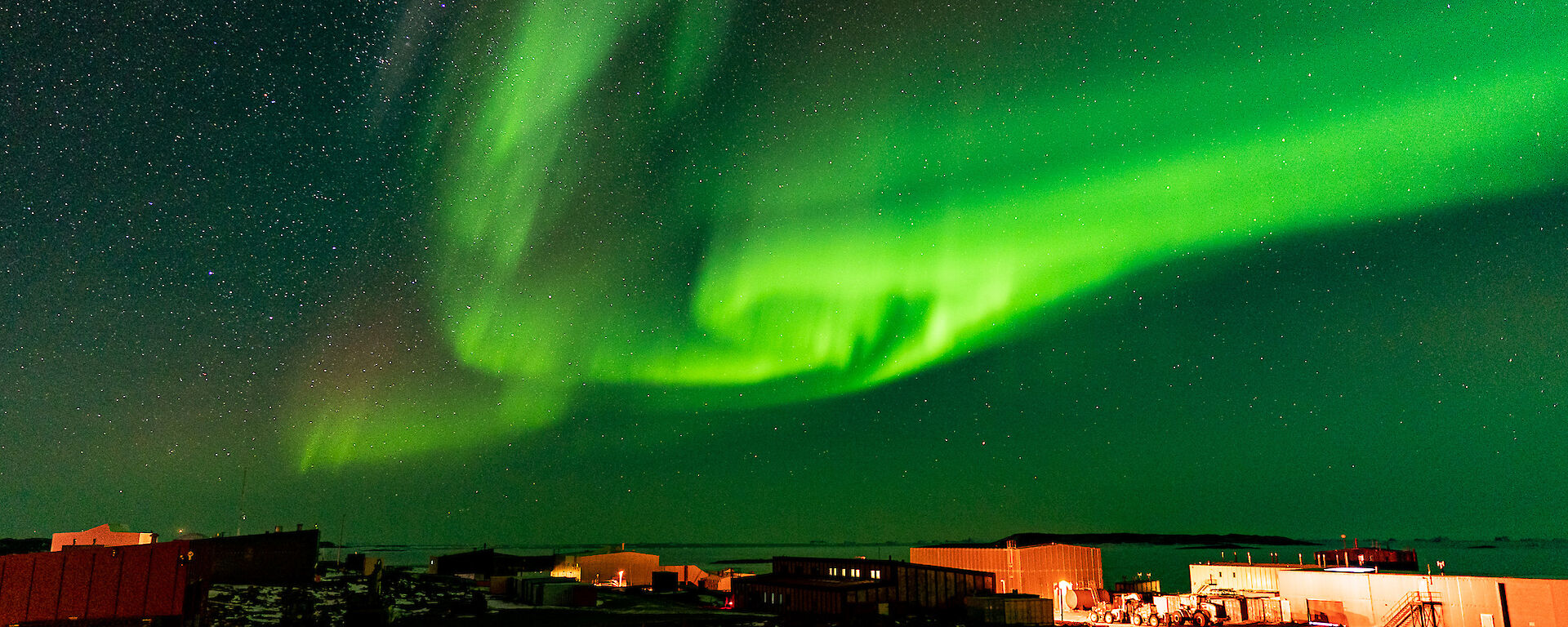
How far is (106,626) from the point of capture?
31.7m

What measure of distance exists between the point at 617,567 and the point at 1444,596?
72.5 metres

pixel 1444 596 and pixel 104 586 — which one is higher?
pixel 104 586

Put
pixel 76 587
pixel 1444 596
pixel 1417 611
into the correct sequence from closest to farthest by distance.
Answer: pixel 76 587 < pixel 1444 596 < pixel 1417 611

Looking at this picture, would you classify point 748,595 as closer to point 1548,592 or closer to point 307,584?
point 307,584

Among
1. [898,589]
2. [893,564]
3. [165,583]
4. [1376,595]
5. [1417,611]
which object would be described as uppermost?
[893,564]

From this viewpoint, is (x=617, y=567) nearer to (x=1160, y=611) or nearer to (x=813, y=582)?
(x=813, y=582)

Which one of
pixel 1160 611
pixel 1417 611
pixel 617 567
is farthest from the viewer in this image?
pixel 617 567

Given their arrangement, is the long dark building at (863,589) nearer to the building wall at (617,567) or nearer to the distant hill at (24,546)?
the building wall at (617,567)

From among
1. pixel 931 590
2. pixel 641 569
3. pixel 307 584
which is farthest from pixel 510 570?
pixel 931 590

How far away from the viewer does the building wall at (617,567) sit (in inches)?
3703

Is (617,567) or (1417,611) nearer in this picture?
(1417,611)

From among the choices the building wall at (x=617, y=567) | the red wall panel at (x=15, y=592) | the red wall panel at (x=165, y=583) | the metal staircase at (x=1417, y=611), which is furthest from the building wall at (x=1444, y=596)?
the red wall panel at (x=15, y=592)

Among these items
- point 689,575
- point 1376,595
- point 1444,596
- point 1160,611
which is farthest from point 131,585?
point 689,575

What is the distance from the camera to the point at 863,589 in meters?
58.5
